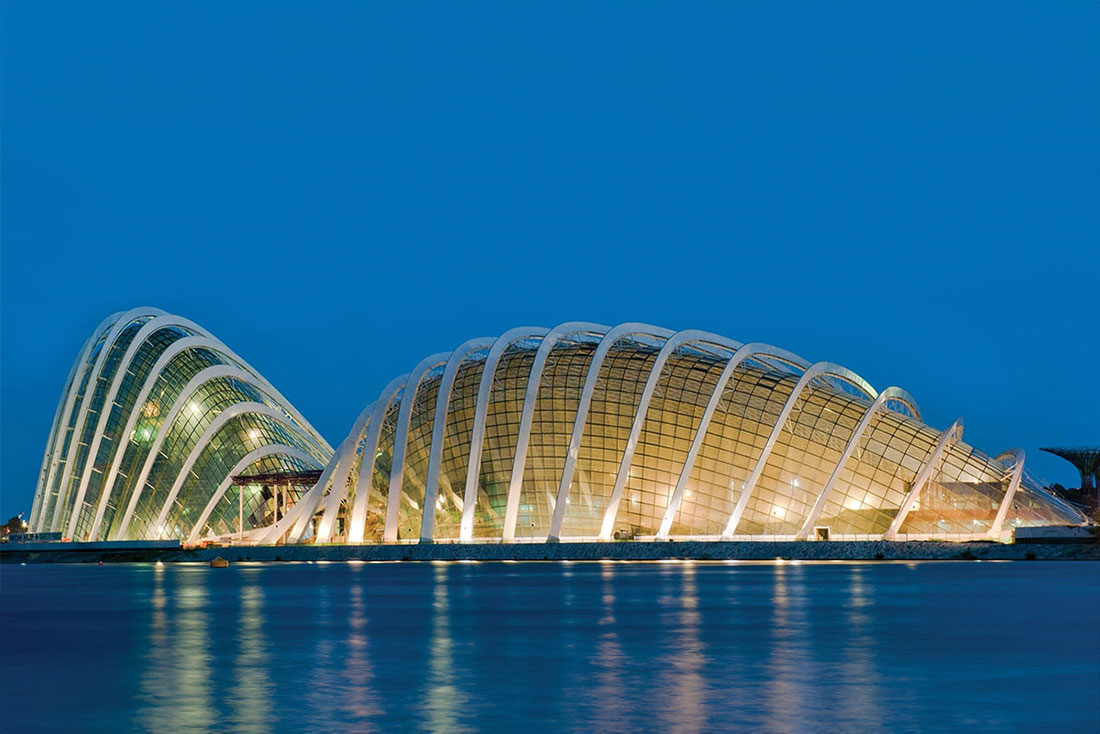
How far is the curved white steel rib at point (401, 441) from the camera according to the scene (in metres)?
79.1

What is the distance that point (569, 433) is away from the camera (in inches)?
3317

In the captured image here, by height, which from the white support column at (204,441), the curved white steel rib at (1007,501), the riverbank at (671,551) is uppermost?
the white support column at (204,441)

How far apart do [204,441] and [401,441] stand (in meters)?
27.9

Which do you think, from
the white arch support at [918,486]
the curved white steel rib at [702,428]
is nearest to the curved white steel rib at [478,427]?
the curved white steel rib at [702,428]

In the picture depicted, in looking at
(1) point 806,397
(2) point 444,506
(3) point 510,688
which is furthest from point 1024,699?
(2) point 444,506

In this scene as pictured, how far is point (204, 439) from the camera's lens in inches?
3991

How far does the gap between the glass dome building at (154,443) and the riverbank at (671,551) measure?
74.0 ft

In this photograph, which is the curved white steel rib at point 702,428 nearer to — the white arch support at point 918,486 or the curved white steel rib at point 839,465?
the curved white steel rib at point 839,465

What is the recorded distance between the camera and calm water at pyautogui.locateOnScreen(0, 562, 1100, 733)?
1345cm

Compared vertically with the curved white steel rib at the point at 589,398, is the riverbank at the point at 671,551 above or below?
below

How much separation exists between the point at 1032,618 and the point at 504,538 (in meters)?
51.9

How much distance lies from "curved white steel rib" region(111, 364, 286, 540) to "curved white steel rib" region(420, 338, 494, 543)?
27.7 metres

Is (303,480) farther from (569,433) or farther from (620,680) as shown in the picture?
(620,680)

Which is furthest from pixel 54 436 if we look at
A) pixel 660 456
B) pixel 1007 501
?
pixel 1007 501
